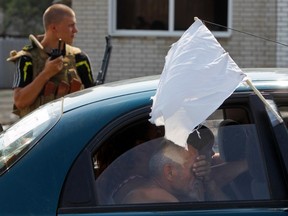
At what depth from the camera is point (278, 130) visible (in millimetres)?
3459

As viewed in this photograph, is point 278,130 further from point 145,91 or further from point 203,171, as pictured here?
point 145,91

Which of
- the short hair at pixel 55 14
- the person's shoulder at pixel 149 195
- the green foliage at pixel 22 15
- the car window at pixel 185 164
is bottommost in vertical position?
the green foliage at pixel 22 15

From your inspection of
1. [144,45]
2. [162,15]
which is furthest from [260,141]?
[162,15]

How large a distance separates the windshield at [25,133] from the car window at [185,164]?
0.30 meters

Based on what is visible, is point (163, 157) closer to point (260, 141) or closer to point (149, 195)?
point (149, 195)

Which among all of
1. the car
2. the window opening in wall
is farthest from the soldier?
the window opening in wall

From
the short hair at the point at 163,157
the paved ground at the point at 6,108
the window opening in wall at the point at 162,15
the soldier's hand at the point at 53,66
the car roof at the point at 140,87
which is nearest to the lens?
the short hair at the point at 163,157

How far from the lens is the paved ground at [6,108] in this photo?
13.6 m

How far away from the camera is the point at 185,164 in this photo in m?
3.57

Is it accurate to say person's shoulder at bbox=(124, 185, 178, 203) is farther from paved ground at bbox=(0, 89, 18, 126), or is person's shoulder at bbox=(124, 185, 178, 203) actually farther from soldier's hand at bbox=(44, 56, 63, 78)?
paved ground at bbox=(0, 89, 18, 126)

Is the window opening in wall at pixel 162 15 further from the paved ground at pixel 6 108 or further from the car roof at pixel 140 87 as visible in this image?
the car roof at pixel 140 87

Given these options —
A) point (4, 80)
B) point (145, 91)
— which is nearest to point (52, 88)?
point (145, 91)

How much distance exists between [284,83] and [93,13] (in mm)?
8361

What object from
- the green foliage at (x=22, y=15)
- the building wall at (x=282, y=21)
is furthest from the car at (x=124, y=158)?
the green foliage at (x=22, y=15)
